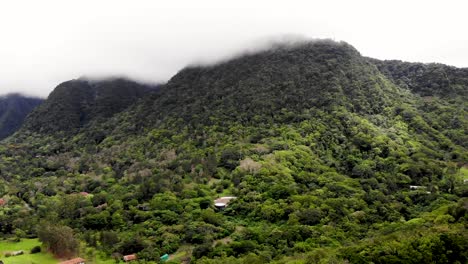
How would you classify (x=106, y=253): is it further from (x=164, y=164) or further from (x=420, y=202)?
(x=420, y=202)

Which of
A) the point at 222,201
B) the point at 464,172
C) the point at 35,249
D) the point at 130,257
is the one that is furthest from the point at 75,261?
the point at 464,172

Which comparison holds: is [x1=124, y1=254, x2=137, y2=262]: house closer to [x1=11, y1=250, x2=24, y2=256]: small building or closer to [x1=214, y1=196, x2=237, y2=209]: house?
[x1=214, y1=196, x2=237, y2=209]: house

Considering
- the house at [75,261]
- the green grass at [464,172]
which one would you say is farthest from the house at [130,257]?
the green grass at [464,172]

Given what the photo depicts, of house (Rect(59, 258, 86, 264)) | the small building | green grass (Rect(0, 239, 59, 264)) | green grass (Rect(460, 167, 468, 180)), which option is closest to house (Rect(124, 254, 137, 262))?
house (Rect(59, 258, 86, 264))

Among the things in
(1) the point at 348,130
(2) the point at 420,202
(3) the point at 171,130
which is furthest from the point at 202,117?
(2) the point at 420,202

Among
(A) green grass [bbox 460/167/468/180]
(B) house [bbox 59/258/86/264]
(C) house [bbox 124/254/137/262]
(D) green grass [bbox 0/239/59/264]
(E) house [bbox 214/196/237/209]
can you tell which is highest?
(E) house [bbox 214/196/237/209]

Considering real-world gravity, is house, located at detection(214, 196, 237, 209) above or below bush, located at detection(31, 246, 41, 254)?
above

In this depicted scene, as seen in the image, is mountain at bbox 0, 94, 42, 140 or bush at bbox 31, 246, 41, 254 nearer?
bush at bbox 31, 246, 41, 254

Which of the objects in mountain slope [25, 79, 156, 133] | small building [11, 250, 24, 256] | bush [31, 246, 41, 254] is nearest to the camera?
small building [11, 250, 24, 256]
